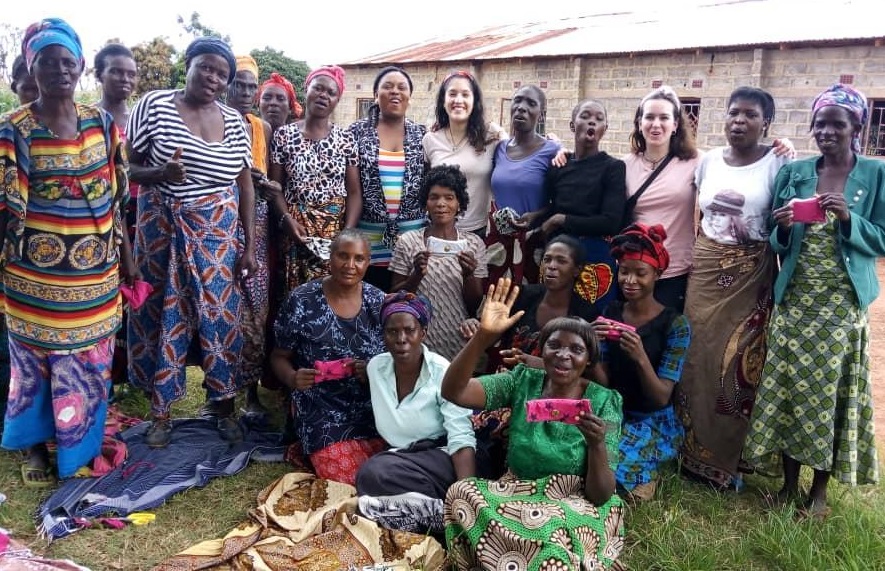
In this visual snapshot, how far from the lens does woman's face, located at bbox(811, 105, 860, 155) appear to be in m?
3.26

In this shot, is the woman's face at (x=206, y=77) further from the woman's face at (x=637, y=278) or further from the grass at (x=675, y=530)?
the woman's face at (x=637, y=278)

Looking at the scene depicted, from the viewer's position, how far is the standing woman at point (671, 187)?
3.95 meters

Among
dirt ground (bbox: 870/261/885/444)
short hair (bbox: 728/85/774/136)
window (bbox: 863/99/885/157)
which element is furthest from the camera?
window (bbox: 863/99/885/157)

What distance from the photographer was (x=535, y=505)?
2.76 meters

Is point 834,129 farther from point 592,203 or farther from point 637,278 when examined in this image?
point 592,203

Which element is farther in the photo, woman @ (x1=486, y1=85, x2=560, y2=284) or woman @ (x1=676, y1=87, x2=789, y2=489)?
woman @ (x1=486, y1=85, x2=560, y2=284)

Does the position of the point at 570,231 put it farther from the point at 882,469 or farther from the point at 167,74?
the point at 167,74

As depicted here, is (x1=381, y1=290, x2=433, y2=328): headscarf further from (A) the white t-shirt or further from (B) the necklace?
(A) the white t-shirt

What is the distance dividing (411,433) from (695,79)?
1130cm

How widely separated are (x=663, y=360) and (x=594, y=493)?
940 mm

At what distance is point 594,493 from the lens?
285 cm

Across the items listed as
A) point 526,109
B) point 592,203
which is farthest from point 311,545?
point 526,109

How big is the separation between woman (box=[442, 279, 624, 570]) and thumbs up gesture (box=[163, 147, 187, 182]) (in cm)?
172

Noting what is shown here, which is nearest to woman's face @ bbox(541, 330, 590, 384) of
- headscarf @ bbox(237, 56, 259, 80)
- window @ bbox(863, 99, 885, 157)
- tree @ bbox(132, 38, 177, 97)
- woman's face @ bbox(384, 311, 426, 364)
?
woman's face @ bbox(384, 311, 426, 364)
